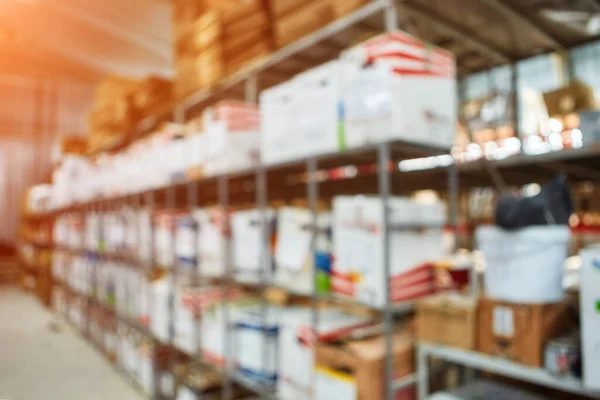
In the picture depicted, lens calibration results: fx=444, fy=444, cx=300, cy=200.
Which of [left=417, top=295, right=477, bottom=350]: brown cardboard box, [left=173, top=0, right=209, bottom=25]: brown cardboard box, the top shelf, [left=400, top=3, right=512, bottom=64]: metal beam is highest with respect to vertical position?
[left=173, top=0, right=209, bottom=25]: brown cardboard box

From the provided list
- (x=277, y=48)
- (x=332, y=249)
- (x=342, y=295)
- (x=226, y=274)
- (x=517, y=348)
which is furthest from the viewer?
(x=226, y=274)

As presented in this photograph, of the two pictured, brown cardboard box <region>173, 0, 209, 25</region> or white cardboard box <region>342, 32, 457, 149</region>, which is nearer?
white cardboard box <region>342, 32, 457, 149</region>

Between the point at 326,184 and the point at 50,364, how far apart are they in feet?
10.6

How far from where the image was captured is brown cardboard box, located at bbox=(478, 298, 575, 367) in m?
1.54

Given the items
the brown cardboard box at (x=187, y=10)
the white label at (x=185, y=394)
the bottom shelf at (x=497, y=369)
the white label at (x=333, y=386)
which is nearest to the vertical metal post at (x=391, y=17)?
the bottom shelf at (x=497, y=369)

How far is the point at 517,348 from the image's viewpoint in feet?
5.19

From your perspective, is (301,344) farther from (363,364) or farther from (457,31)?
(457,31)

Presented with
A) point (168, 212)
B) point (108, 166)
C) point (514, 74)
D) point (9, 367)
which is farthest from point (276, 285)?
point (108, 166)

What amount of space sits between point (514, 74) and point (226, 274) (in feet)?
7.42

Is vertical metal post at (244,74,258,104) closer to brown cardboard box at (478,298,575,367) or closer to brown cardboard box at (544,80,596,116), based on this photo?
brown cardboard box at (544,80,596,116)

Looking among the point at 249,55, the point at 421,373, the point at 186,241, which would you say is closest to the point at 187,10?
the point at 249,55

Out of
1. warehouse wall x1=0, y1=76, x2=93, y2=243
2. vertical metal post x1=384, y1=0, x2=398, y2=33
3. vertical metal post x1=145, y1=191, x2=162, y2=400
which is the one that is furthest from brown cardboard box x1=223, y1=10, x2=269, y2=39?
warehouse wall x1=0, y1=76, x2=93, y2=243

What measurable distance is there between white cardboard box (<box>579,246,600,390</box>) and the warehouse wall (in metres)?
9.14

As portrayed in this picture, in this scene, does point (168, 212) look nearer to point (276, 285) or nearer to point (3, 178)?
point (276, 285)
